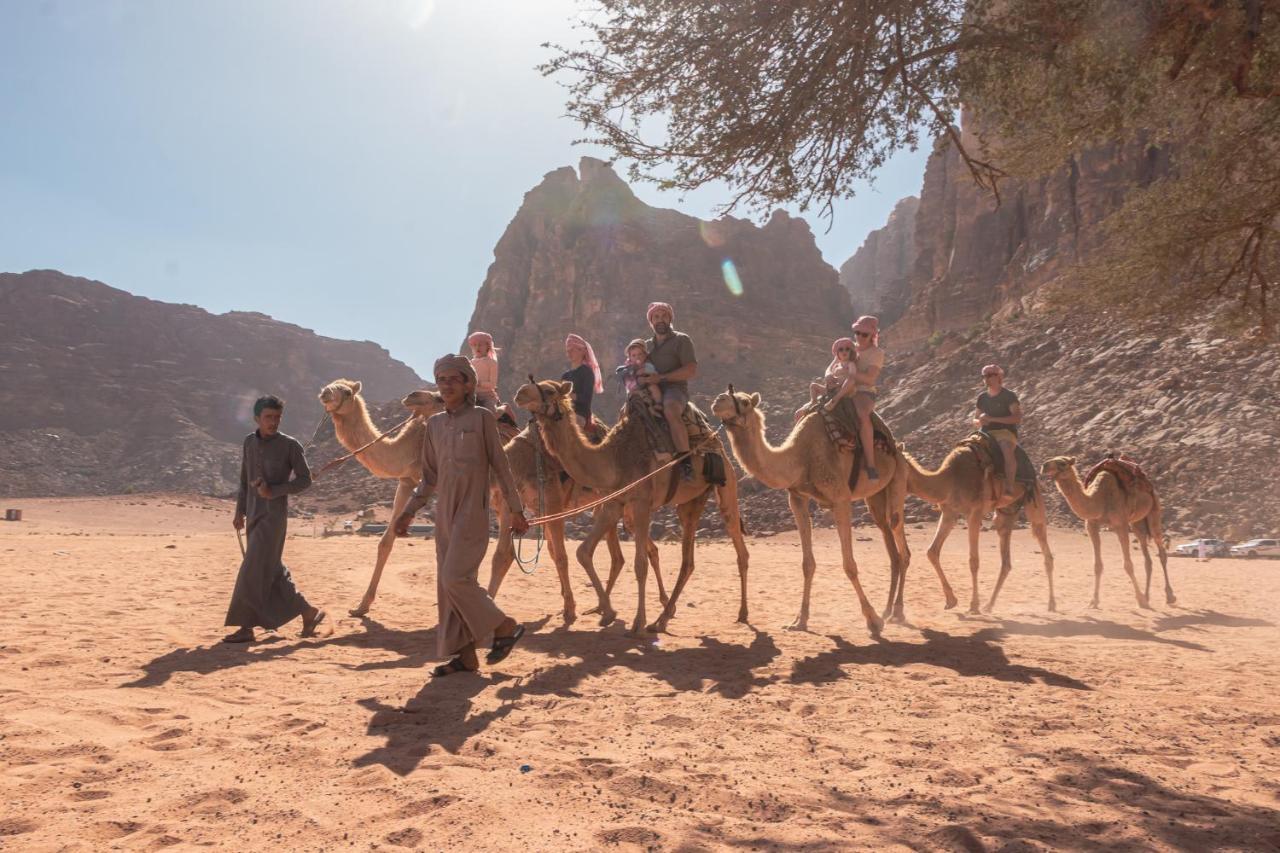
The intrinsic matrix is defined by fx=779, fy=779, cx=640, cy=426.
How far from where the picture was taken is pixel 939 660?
271 inches

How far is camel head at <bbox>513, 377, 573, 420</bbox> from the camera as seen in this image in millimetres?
6926

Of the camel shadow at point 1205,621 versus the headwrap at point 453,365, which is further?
the camel shadow at point 1205,621

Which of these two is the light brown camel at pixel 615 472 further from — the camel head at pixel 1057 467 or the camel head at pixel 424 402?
the camel head at pixel 1057 467

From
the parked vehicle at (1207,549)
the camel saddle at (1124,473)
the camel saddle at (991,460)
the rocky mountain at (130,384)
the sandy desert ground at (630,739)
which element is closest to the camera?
the sandy desert ground at (630,739)

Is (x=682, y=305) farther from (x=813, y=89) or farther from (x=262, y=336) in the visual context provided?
(x=262, y=336)

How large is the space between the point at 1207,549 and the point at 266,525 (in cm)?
2720

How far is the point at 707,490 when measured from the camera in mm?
8805

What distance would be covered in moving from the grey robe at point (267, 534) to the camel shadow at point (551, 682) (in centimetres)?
232

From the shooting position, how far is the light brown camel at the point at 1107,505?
12125mm

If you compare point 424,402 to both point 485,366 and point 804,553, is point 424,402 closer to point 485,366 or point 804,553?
point 485,366

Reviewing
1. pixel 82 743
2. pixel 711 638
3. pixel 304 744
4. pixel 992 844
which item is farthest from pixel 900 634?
pixel 82 743

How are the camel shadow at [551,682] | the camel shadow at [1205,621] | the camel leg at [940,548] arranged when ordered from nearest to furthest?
the camel shadow at [551,682]
the camel shadow at [1205,621]
the camel leg at [940,548]

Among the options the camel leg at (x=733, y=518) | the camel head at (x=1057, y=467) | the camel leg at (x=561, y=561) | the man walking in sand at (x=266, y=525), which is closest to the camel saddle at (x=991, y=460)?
the camel head at (x=1057, y=467)

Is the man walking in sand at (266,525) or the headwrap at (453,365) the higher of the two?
the headwrap at (453,365)
